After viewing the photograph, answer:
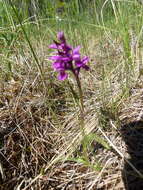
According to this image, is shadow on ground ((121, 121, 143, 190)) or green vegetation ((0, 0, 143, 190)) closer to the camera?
shadow on ground ((121, 121, 143, 190))

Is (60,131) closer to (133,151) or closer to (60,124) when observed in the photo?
(60,124)

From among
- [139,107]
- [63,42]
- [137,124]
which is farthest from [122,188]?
[63,42]

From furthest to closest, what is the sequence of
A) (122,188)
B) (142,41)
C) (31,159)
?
(142,41), (31,159), (122,188)

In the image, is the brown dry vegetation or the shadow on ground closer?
the shadow on ground

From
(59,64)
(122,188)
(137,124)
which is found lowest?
(122,188)

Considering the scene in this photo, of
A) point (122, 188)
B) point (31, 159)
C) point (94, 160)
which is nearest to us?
point (122, 188)

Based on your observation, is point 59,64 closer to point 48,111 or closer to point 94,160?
point 94,160

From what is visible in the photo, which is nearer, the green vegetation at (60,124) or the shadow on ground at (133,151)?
the shadow on ground at (133,151)

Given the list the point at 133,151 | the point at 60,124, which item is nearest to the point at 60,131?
the point at 60,124
